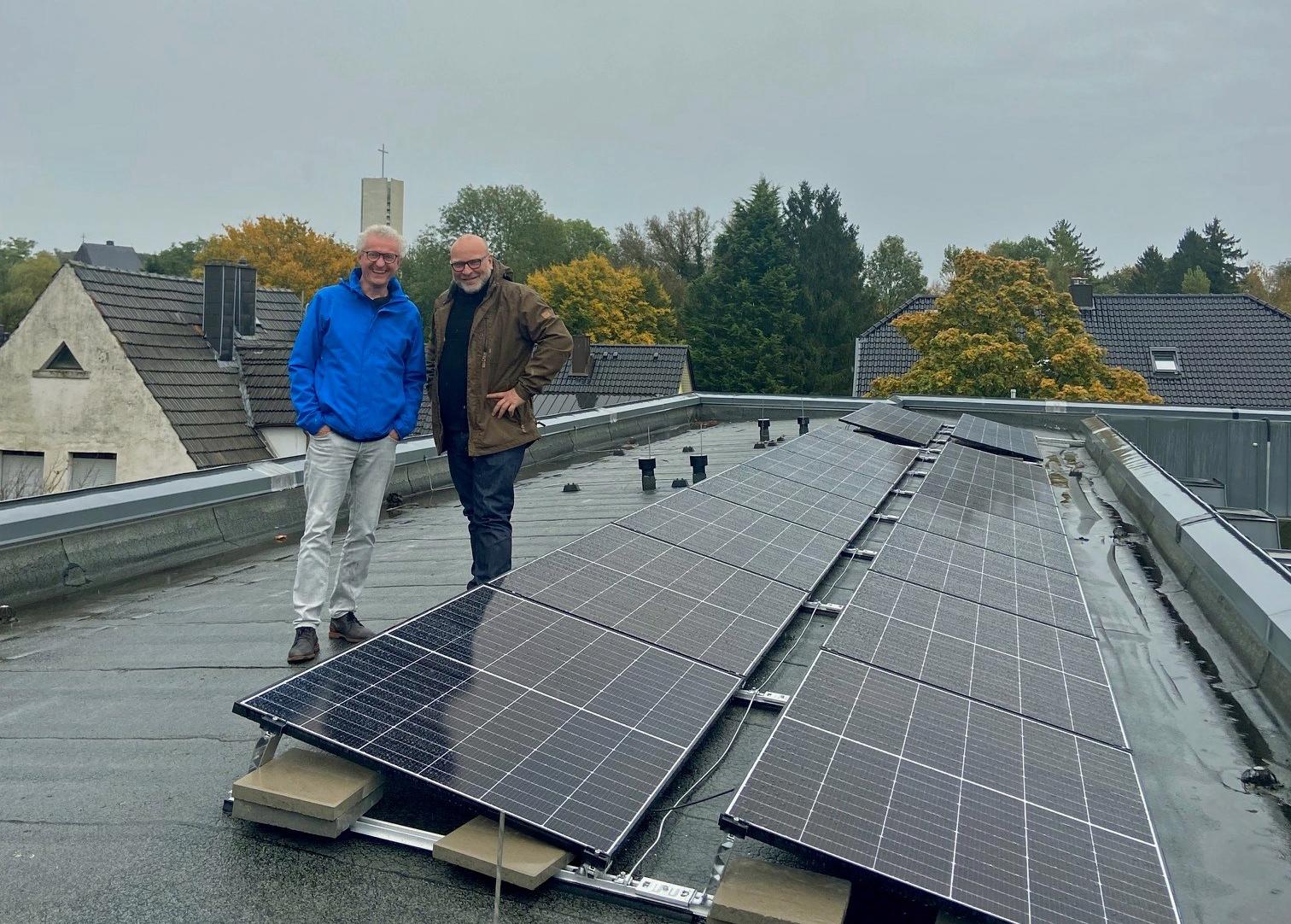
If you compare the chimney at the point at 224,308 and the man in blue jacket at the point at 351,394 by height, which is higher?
the chimney at the point at 224,308

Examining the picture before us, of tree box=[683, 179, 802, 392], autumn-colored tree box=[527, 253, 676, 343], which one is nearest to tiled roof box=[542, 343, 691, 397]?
tree box=[683, 179, 802, 392]

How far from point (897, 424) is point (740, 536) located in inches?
282

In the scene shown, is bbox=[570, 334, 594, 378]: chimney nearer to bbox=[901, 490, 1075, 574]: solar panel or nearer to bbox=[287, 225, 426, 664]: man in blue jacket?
bbox=[901, 490, 1075, 574]: solar panel

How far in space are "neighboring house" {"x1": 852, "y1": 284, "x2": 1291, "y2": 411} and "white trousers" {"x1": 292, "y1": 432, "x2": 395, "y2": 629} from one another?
1469 inches

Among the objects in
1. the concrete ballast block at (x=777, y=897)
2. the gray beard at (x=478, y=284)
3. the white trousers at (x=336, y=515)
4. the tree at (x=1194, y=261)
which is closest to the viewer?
the concrete ballast block at (x=777, y=897)

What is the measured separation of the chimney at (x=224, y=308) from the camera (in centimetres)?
3080

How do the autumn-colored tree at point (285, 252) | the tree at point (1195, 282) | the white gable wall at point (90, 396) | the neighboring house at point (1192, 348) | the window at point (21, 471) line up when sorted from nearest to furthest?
the white gable wall at point (90, 396) → the window at point (21, 471) → the neighboring house at point (1192, 348) → the autumn-colored tree at point (285, 252) → the tree at point (1195, 282)

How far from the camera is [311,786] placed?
303 centimetres

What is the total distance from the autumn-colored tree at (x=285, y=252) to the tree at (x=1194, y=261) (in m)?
61.6

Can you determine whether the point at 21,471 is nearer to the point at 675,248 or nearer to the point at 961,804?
the point at 961,804

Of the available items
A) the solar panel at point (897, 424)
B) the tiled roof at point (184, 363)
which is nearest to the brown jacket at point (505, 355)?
the solar panel at point (897, 424)

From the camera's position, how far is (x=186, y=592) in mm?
6098

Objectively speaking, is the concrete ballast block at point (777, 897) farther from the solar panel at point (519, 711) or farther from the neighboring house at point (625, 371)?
the neighboring house at point (625, 371)

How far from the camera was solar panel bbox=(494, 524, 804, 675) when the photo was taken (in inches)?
164
